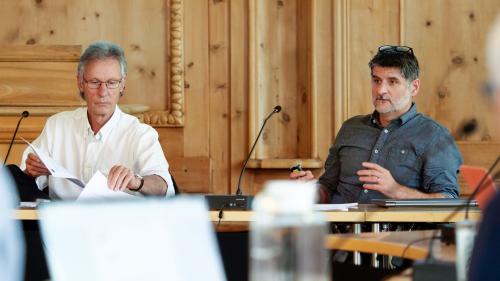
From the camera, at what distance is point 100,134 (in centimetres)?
403

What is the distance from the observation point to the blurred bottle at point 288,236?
116cm

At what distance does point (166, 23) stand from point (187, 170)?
0.78 meters

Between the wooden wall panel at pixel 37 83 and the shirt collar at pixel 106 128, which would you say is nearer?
the shirt collar at pixel 106 128

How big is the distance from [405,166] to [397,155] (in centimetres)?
6

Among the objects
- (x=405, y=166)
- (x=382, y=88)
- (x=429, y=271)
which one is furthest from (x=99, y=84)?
(x=429, y=271)

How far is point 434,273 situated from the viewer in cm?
192

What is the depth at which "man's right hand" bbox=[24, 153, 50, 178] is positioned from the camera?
3.75 metres

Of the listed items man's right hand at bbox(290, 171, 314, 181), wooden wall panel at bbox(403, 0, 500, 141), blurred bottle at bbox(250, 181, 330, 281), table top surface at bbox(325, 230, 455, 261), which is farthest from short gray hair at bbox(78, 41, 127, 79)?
blurred bottle at bbox(250, 181, 330, 281)

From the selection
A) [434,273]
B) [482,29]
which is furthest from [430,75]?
[434,273]

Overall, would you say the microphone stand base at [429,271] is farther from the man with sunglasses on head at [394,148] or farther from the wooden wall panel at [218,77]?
the wooden wall panel at [218,77]

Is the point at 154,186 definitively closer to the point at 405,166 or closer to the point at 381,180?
the point at 381,180

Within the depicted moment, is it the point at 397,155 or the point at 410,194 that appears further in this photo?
the point at 397,155

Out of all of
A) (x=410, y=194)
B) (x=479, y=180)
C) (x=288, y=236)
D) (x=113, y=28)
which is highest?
(x=113, y=28)

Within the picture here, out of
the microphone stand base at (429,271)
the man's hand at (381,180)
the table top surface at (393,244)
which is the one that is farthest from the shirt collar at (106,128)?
the microphone stand base at (429,271)
